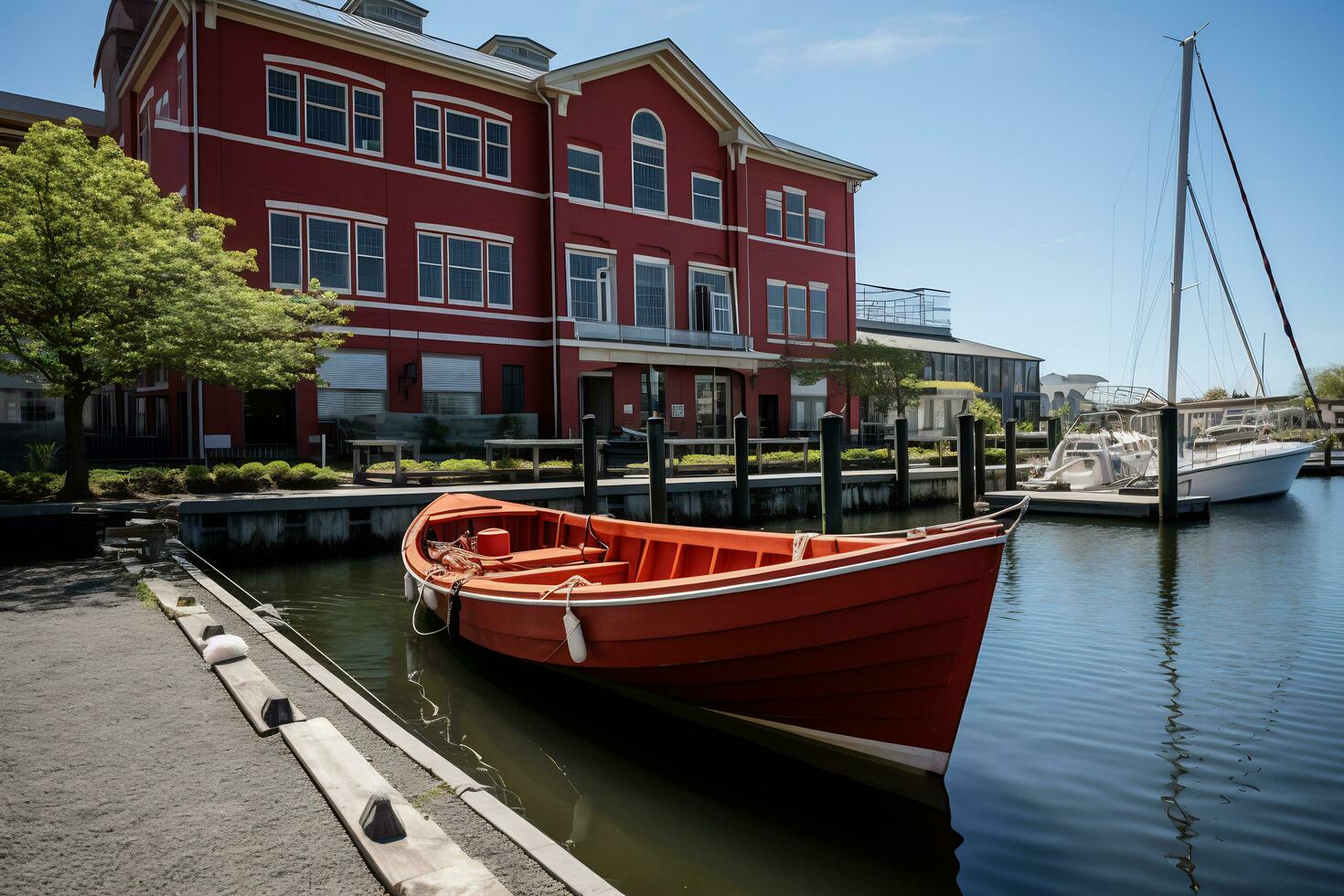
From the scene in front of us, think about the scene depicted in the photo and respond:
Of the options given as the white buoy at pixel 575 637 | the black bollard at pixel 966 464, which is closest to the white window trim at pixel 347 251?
the black bollard at pixel 966 464

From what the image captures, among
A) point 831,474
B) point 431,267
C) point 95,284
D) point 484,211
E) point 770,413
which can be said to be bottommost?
point 831,474

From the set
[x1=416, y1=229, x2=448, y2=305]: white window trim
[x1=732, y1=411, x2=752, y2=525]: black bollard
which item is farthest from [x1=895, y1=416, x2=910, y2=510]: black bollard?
[x1=416, y1=229, x2=448, y2=305]: white window trim

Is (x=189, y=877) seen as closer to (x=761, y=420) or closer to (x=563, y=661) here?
(x=563, y=661)

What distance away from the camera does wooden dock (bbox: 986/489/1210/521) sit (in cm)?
2075

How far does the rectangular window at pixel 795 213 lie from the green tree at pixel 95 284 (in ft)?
73.9

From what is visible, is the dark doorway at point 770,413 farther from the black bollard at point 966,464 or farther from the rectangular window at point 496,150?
the black bollard at point 966,464

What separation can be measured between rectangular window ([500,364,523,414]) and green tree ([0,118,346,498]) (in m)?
10.6

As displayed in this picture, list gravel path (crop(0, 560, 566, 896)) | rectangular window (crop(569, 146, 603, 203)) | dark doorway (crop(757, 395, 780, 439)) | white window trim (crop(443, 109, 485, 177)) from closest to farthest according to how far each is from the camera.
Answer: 1. gravel path (crop(0, 560, 566, 896))
2. white window trim (crop(443, 109, 485, 177))
3. rectangular window (crop(569, 146, 603, 203))
4. dark doorway (crop(757, 395, 780, 439))

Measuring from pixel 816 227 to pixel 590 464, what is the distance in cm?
2141

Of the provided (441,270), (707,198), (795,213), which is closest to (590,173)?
(707,198)

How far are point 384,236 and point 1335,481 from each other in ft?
117

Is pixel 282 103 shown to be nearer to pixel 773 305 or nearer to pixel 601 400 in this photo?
pixel 601 400

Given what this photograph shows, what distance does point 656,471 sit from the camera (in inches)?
662

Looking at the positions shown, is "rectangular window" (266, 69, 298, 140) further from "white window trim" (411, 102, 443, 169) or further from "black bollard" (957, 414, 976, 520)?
"black bollard" (957, 414, 976, 520)
